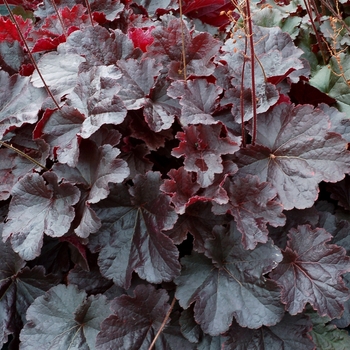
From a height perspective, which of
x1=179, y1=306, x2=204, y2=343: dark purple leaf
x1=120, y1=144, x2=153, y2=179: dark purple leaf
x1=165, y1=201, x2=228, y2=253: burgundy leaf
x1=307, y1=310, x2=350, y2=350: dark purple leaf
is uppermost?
x1=120, y1=144, x2=153, y2=179: dark purple leaf

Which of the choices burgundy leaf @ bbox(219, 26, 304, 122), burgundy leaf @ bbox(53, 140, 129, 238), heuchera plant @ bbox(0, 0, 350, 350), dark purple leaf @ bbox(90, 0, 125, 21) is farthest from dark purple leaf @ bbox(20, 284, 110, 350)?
dark purple leaf @ bbox(90, 0, 125, 21)

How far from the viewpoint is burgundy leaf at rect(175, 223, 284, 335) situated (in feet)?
3.43

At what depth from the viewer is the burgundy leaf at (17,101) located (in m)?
1.29

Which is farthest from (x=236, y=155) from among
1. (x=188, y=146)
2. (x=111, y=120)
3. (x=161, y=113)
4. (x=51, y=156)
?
(x=51, y=156)

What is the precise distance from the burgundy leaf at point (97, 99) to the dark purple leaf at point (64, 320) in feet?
1.48

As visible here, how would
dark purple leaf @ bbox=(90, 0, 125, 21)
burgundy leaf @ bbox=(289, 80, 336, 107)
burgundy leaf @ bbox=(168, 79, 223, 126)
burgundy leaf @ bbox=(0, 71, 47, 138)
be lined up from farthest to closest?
dark purple leaf @ bbox=(90, 0, 125, 21) < burgundy leaf @ bbox=(289, 80, 336, 107) < burgundy leaf @ bbox=(0, 71, 47, 138) < burgundy leaf @ bbox=(168, 79, 223, 126)

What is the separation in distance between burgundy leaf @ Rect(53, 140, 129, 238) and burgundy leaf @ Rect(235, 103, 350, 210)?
0.35m

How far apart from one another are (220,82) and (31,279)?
0.83 meters

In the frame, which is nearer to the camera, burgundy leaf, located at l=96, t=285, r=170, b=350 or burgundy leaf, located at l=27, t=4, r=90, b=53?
burgundy leaf, located at l=96, t=285, r=170, b=350

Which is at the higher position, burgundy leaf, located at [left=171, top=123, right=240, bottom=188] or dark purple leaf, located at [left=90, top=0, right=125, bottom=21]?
dark purple leaf, located at [left=90, top=0, right=125, bottom=21]

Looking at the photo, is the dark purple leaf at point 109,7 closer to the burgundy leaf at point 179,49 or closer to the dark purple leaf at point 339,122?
the burgundy leaf at point 179,49

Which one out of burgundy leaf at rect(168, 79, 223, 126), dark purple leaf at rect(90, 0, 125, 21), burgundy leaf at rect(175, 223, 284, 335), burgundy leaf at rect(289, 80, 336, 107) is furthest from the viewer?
dark purple leaf at rect(90, 0, 125, 21)

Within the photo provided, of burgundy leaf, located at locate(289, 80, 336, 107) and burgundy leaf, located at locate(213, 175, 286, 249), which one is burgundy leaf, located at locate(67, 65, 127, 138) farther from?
burgundy leaf, located at locate(289, 80, 336, 107)

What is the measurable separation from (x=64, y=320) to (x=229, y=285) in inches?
18.0
